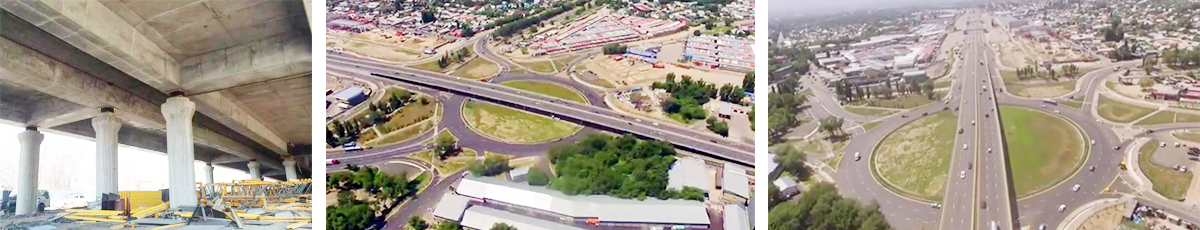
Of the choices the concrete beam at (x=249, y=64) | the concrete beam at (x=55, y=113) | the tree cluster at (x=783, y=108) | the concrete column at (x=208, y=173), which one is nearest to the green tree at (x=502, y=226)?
the concrete beam at (x=249, y=64)

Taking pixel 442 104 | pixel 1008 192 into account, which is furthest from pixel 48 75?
pixel 1008 192

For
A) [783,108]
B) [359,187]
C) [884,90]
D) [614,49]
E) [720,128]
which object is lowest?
[359,187]

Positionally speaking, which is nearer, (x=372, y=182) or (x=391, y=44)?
(x=372, y=182)

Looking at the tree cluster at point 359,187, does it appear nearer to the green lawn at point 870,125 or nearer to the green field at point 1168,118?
the green lawn at point 870,125

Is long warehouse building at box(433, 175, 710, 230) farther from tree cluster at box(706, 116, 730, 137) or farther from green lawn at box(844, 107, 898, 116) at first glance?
green lawn at box(844, 107, 898, 116)

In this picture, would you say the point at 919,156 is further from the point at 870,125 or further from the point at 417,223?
the point at 417,223

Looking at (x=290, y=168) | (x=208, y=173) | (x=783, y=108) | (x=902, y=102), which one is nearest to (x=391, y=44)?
(x=290, y=168)

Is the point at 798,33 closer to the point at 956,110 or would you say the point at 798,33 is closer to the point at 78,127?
the point at 956,110
